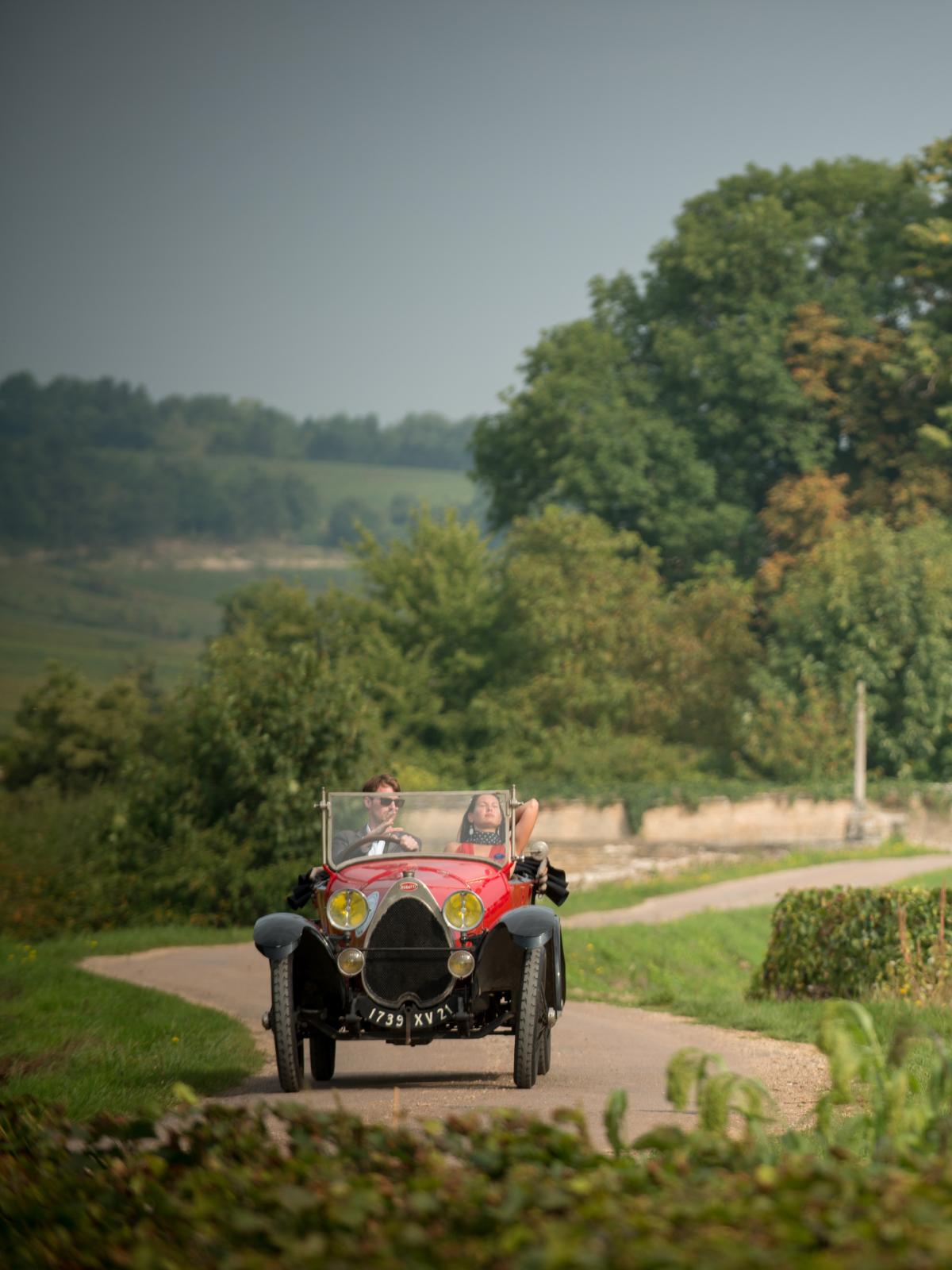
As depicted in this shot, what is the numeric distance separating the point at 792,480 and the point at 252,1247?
177 feet

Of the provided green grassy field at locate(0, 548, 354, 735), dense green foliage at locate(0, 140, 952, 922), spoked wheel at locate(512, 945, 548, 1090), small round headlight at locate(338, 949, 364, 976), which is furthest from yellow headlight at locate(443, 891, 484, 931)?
green grassy field at locate(0, 548, 354, 735)


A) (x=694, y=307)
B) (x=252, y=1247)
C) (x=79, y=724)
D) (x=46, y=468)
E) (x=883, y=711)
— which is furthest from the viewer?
(x=46, y=468)

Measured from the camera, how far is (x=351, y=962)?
346 inches

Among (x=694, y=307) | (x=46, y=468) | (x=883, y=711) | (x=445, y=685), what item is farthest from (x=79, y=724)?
(x=46, y=468)

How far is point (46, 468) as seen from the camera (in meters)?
125

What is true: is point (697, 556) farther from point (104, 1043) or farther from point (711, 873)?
point (104, 1043)

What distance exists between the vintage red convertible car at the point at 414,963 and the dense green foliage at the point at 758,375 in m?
45.2

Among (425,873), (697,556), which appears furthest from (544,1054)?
(697,556)

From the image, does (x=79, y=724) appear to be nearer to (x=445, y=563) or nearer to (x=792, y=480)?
(x=445, y=563)

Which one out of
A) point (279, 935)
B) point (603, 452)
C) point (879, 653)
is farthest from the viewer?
point (603, 452)

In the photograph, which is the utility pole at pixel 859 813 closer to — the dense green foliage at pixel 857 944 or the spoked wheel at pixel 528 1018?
the dense green foliage at pixel 857 944

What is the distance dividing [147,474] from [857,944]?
404ft

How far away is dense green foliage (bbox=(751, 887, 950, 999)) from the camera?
505 inches

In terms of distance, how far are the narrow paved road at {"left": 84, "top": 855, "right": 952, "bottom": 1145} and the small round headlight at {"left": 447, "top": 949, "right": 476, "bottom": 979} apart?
0.62m
